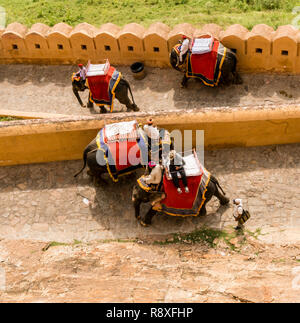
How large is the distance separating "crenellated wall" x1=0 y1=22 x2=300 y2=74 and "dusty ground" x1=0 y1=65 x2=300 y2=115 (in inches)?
9.7

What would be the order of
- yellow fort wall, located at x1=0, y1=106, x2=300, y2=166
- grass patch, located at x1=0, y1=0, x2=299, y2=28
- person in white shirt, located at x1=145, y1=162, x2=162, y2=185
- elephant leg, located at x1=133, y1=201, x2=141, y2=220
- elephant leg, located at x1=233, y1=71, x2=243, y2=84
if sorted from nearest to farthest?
1. person in white shirt, located at x1=145, y1=162, x2=162, y2=185
2. elephant leg, located at x1=133, y1=201, x2=141, y2=220
3. yellow fort wall, located at x1=0, y1=106, x2=300, y2=166
4. elephant leg, located at x1=233, y1=71, x2=243, y2=84
5. grass patch, located at x1=0, y1=0, x2=299, y2=28

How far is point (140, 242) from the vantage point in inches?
292

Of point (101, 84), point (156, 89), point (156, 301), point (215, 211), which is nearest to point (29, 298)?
point (156, 301)

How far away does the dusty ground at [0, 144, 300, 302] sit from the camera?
5934 mm

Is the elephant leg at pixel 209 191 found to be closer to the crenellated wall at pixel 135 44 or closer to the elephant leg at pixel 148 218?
the elephant leg at pixel 148 218

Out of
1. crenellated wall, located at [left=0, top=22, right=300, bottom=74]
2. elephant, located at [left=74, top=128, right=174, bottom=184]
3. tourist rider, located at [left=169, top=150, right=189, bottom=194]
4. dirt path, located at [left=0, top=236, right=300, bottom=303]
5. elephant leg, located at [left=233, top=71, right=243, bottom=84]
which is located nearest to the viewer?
dirt path, located at [left=0, top=236, right=300, bottom=303]

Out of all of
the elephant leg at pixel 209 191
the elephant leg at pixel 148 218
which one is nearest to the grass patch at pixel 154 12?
the elephant leg at pixel 209 191

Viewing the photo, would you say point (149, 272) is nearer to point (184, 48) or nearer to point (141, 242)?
point (141, 242)

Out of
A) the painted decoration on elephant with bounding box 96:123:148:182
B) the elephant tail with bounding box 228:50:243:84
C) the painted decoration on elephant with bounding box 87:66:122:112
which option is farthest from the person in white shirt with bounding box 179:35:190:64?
the painted decoration on elephant with bounding box 96:123:148:182

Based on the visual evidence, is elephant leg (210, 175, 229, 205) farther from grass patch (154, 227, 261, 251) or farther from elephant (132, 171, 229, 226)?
grass patch (154, 227, 261, 251)

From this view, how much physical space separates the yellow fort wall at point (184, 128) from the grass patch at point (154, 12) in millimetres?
5130

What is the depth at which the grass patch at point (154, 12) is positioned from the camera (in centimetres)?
1280

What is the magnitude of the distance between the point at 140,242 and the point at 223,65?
457 centimetres

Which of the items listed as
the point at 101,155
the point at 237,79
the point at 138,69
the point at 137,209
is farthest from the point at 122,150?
the point at 237,79
